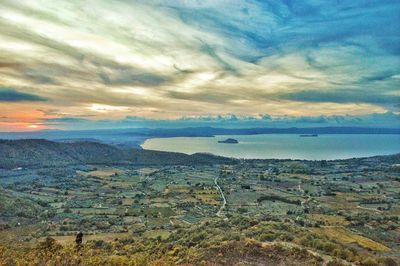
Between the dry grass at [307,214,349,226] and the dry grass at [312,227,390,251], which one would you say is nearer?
the dry grass at [312,227,390,251]

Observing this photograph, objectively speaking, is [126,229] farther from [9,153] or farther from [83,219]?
[9,153]

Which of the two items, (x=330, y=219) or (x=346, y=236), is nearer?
(x=346, y=236)

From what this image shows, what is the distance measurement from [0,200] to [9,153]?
10346cm

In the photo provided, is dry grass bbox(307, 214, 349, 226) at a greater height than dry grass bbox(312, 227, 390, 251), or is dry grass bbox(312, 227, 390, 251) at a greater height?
dry grass bbox(312, 227, 390, 251)

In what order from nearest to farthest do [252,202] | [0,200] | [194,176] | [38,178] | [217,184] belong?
[0,200] → [252,202] → [217,184] → [38,178] → [194,176]

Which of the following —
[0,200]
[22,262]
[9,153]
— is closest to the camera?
[22,262]

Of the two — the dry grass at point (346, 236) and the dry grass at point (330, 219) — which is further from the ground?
the dry grass at point (346, 236)

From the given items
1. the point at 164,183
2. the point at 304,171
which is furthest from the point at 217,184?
the point at 304,171

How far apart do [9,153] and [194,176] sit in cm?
8727

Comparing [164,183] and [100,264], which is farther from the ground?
[100,264]

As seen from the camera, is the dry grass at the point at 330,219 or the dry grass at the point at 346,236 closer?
the dry grass at the point at 346,236

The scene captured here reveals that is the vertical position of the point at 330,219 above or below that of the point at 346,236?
below

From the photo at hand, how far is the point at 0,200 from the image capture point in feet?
247

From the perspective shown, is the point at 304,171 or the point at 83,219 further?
the point at 304,171
